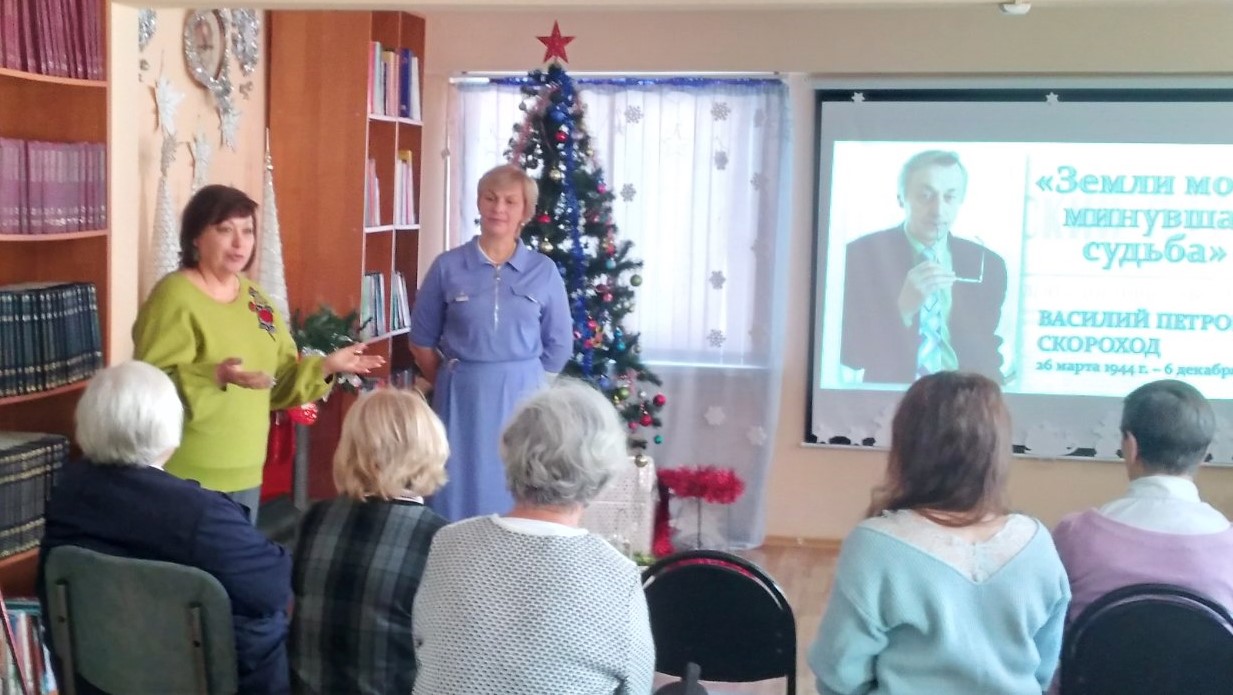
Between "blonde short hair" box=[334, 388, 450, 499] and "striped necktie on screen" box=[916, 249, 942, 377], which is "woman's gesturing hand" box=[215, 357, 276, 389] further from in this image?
"striped necktie on screen" box=[916, 249, 942, 377]

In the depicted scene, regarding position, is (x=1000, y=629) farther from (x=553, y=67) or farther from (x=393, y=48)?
(x=393, y=48)

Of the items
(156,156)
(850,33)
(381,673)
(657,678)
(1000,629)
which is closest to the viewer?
(1000,629)

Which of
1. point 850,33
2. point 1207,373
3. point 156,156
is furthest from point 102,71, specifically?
point 1207,373

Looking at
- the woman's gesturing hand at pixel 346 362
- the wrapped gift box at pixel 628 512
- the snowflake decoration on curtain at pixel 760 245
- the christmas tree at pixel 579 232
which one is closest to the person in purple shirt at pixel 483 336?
the woman's gesturing hand at pixel 346 362

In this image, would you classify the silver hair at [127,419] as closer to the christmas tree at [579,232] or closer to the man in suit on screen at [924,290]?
the christmas tree at [579,232]

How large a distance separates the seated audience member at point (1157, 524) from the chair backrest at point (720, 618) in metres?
0.58

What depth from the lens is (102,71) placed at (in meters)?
3.33

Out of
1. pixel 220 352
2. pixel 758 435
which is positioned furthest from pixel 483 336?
pixel 758 435

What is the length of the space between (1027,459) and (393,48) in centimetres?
338

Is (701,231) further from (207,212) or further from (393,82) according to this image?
(207,212)

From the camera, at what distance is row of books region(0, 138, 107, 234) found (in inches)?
124

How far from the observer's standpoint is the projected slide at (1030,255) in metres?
5.17

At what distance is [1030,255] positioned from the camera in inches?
209

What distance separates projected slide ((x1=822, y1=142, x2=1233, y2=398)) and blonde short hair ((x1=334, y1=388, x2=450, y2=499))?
3535 mm
